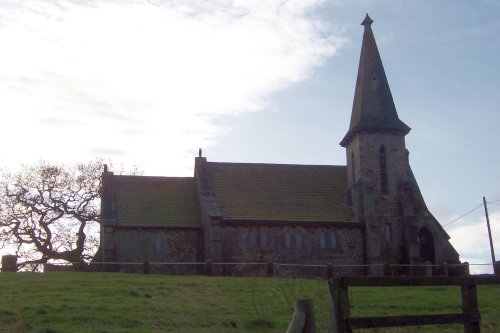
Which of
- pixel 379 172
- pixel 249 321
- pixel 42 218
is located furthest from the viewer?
pixel 42 218

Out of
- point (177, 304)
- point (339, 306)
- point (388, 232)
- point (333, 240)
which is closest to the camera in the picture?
point (339, 306)

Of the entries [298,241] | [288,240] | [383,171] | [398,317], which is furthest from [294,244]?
[398,317]

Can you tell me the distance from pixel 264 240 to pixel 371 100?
12.2 m

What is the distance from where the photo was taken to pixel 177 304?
2033 centimetres

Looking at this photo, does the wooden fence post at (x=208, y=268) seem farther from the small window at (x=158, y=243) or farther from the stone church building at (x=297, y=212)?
the small window at (x=158, y=243)

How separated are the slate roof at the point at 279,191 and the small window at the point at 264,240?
0.88 m

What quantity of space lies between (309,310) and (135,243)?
32.5 meters

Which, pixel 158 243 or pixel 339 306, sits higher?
pixel 158 243

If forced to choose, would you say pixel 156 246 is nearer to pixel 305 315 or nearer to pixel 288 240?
pixel 288 240

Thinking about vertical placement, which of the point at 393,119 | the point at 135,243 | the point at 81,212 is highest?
the point at 393,119

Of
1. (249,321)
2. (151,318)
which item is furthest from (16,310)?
(249,321)

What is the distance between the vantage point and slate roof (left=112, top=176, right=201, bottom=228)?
4000cm

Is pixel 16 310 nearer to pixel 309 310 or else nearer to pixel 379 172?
pixel 309 310

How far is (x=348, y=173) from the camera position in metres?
44.6
